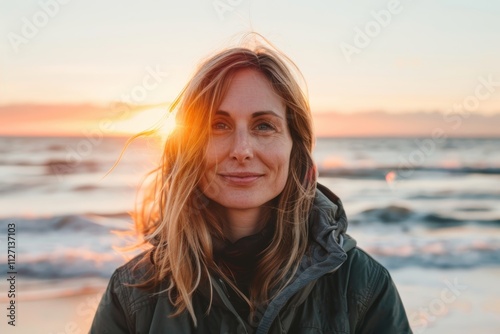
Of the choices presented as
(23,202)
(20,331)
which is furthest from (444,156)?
(20,331)

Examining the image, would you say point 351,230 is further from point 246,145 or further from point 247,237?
point 246,145

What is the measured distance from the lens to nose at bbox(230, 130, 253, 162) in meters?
3.35

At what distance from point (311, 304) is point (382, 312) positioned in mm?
325

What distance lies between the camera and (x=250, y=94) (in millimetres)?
3420

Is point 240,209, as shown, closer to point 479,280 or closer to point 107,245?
point 479,280

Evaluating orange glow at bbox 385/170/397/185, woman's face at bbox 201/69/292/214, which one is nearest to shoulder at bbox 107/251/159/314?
woman's face at bbox 201/69/292/214

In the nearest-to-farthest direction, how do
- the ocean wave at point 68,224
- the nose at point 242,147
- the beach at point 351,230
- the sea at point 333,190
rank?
the nose at point 242,147 < the beach at point 351,230 < the sea at point 333,190 < the ocean wave at point 68,224

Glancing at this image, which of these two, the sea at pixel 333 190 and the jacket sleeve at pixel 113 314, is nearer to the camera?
the jacket sleeve at pixel 113 314

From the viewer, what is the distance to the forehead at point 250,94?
3395mm

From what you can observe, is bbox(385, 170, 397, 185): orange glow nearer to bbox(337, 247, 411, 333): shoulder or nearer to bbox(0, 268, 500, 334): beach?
bbox(0, 268, 500, 334): beach

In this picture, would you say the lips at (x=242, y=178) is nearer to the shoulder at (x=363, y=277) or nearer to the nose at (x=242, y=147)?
the nose at (x=242, y=147)

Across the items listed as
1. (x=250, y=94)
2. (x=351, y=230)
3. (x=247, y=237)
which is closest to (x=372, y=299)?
(x=247, y=237)

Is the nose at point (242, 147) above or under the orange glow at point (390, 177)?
under

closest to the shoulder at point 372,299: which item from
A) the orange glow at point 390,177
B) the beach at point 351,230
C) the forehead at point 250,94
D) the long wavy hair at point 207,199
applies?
the long wavy hair at point 207,199
